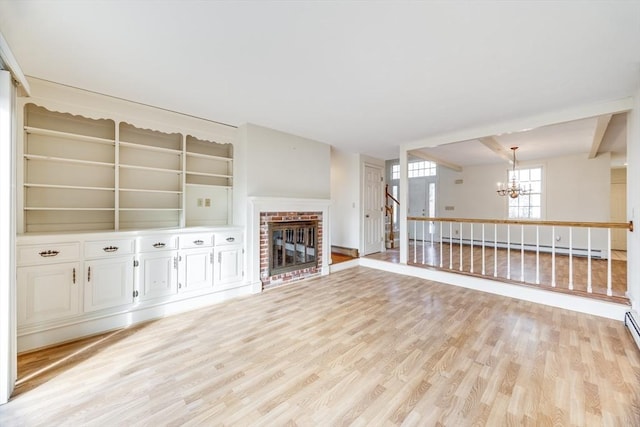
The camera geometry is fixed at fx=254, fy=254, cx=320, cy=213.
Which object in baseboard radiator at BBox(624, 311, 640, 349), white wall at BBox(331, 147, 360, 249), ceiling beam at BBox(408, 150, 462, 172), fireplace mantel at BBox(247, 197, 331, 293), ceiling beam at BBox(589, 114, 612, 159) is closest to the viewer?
baseboard radiator at BBox(624, 311, 640, 349)

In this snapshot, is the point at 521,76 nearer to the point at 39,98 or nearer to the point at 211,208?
the point at 211,208

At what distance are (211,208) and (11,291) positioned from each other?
2.42 meters

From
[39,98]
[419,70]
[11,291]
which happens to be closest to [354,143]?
[419,70]

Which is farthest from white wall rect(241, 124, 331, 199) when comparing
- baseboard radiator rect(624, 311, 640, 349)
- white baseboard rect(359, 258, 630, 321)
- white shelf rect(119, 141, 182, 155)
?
baseboard radiator rect(624, 311, 640, 349)

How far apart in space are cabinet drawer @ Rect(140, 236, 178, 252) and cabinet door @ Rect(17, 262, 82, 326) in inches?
22.9

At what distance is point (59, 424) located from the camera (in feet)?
5.01

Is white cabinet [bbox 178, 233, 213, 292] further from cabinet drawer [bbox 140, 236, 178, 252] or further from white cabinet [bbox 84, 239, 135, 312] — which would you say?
white cabinet [bbox 84, 239, 135, 312]

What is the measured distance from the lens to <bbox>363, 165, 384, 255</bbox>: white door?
6098mm

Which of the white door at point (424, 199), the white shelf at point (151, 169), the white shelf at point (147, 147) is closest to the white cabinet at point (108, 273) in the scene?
the white shelf at point (151, 169)

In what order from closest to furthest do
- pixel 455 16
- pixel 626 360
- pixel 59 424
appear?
pixel 59 424, pixel 455 16, pixel 626 360

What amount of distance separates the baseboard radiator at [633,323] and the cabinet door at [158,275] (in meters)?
4.92

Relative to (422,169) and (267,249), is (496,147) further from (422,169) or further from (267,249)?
(267,249)

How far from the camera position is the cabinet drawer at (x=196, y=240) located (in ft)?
10.7

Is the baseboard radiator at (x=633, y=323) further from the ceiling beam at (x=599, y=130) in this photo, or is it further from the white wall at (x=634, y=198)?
the ceiling beam at (x=599, y=130)
